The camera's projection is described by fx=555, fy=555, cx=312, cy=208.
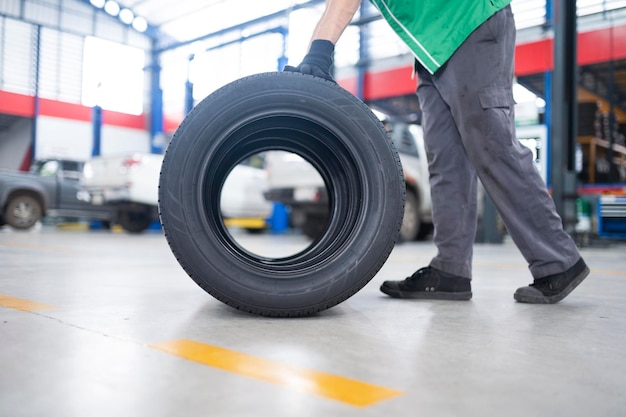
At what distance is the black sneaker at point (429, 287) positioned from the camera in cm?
213

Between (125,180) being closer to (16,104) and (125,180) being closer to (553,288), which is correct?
(553,288)

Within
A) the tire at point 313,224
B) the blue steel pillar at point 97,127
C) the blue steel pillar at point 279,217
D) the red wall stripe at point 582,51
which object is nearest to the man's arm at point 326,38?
the tire at point 313,224

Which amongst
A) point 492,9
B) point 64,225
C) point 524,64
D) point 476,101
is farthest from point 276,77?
point 64,225

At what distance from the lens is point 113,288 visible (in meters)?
2.22

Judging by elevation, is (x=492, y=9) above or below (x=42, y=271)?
above

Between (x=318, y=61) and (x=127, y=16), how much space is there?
2131 cm

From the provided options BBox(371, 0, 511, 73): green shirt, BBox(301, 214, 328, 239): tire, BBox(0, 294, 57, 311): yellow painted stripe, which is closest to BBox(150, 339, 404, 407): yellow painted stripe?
BBox(0, 294, 57, 311): yellow painted stripe

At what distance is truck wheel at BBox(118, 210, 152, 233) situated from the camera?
945 centimetres

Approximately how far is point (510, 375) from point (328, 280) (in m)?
0.62

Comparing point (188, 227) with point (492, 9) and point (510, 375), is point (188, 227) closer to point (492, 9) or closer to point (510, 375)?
point (510, 375)

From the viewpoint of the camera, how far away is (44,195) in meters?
9.87

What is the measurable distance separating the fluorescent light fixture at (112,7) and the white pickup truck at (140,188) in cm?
1371

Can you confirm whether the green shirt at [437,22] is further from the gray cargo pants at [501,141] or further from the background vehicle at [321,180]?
the background vehicle at [321,180]

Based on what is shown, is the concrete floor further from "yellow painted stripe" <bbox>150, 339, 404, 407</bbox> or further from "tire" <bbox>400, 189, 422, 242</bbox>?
"tire" <bbox>400, 189, 422, 242</bbox>
